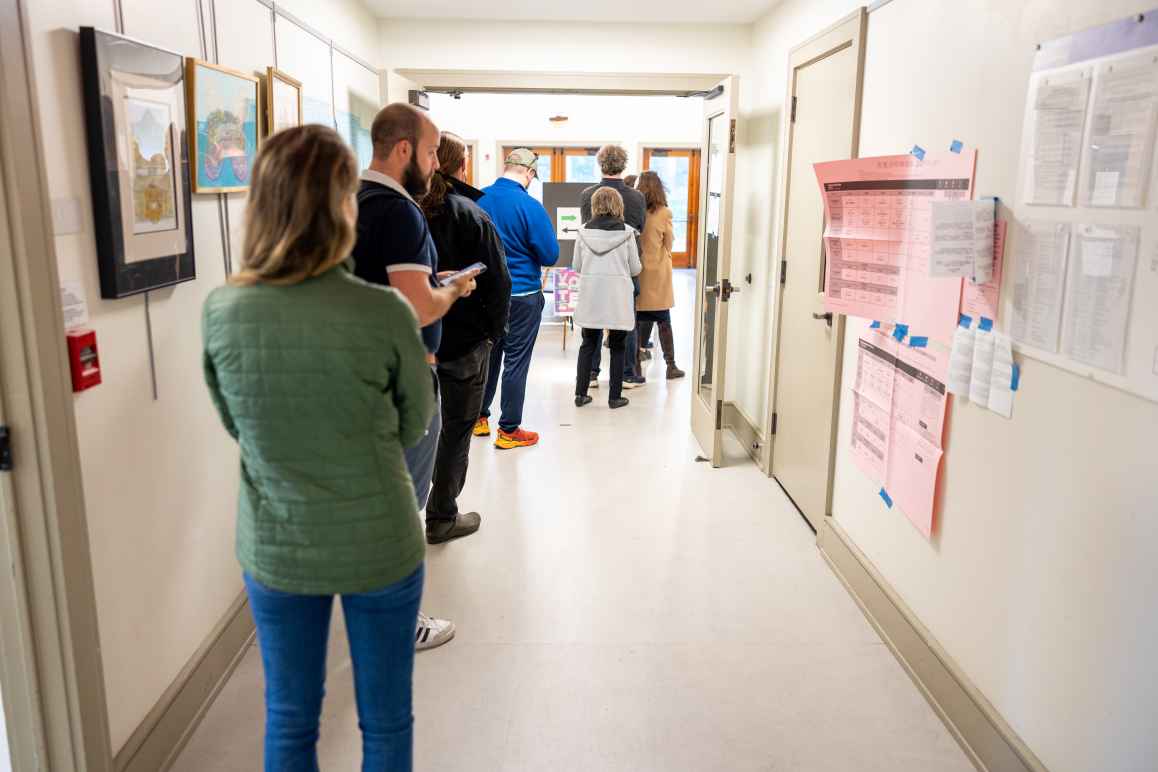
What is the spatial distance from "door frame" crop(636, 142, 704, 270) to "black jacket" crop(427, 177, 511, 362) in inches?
303

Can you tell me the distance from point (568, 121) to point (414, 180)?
9251 mm

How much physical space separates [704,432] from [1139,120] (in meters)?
3.16

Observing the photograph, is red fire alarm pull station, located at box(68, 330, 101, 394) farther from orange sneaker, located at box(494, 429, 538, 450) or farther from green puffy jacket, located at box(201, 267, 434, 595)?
orange sneaker, located at box(494, 429, 538, 450)

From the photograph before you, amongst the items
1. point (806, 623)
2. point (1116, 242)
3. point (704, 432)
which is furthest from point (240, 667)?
point (704, 432)

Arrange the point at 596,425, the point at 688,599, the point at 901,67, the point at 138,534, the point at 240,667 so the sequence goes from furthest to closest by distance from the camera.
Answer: the point at 596,425
the point at 688,599
the point at 901,67
the point at 240,667
the point at 138,534

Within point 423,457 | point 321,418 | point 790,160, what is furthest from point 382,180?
point 790,160

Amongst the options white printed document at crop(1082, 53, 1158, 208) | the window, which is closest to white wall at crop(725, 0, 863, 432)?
white printed document at crop(1082, 53, 1158, 208)

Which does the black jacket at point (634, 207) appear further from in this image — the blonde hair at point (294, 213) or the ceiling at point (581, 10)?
the blonde hair at point (294, 213)

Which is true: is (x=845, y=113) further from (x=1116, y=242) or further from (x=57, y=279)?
(x=57, y=279)

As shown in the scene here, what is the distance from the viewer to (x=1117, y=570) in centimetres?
159

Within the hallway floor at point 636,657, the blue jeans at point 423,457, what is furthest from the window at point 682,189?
the blue jeans at point 423,457

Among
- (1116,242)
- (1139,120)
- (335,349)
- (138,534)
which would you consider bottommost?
(138,534)

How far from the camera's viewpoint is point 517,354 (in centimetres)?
441

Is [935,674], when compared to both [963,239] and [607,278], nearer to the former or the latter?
[963,239]
